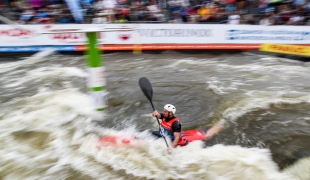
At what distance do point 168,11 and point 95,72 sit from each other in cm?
638

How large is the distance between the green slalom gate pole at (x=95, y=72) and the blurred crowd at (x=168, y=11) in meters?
5.46

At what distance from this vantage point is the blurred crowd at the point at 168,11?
10734 millimetres

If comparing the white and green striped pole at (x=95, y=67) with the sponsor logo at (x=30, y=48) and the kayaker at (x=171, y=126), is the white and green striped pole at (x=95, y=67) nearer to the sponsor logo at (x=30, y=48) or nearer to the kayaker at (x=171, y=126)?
the kayaker at (x=171, y=126)

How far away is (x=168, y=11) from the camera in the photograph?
11.4 m

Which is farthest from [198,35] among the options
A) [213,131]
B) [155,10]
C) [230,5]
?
[213,131]

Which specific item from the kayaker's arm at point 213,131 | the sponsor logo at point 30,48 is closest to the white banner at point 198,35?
the sponsor logo at point 30,48

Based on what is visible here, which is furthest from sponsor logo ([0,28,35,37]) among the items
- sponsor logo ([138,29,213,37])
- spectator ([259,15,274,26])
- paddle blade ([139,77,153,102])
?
spectator ([259,15,274,26])

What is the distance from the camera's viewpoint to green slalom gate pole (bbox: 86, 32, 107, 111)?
5.58 m

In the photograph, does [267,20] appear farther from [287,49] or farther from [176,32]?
[176,32]

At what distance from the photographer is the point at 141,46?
11250 millimetres

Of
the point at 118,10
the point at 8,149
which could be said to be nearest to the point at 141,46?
the point at 118,10

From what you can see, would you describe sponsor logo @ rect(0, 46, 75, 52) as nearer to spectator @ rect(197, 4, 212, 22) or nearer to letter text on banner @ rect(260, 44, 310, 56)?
spectator @ rect(197, 4, 212, 22)

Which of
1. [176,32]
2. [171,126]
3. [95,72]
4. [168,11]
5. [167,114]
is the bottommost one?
[171,126]

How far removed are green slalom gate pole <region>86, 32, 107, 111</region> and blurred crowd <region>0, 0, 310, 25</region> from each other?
5.46 metres
